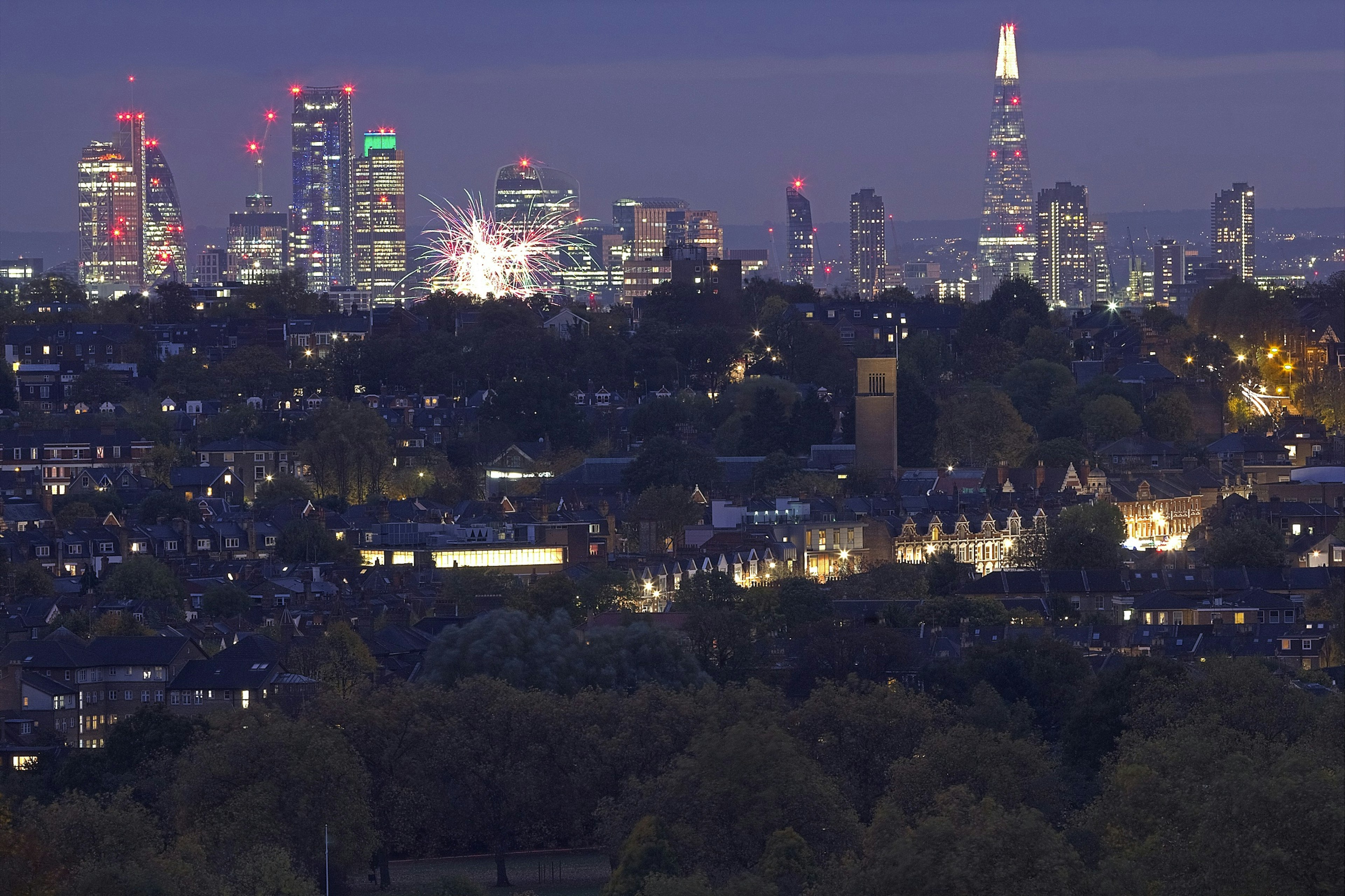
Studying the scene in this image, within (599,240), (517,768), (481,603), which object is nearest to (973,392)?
(481,603)

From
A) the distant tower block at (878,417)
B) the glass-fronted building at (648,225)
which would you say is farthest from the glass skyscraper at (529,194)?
the distant tower block at (878,417)

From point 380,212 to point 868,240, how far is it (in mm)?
29936

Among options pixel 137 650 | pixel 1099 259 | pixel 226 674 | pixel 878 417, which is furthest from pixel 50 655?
pixel 1099 259

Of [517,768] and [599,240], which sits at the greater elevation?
[599,240]

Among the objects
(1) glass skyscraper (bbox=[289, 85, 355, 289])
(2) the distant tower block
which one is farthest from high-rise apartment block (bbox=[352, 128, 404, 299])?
(2) the distant tower block

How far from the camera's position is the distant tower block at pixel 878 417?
7406cm

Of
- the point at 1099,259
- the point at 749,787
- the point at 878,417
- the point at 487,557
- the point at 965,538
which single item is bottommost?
the point at 749,787

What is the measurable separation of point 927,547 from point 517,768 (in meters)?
28.1

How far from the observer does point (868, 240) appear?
607 feet

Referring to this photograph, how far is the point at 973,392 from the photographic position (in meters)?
80.5

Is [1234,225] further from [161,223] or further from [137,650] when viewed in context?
[137,650]

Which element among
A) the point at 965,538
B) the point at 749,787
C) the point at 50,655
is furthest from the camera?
the point at 965,538

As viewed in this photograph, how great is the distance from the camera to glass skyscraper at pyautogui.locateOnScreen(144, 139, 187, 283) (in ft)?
Result: 597

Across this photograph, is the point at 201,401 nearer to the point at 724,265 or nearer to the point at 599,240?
the point at 724,265
